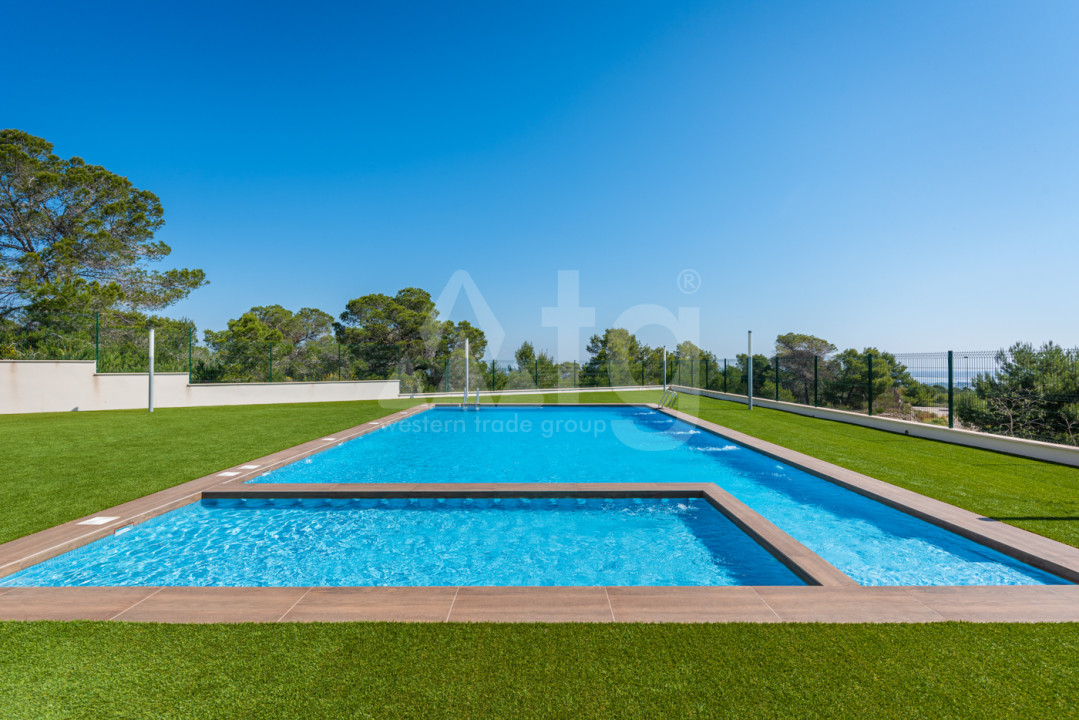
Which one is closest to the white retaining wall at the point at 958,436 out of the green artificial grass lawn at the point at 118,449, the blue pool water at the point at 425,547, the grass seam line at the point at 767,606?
the blue pool water at the point at 425,547

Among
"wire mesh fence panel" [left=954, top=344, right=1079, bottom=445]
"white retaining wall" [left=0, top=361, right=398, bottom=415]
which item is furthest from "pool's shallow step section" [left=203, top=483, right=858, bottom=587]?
"white retaining wall" [left=0, top=361, right=398, bottom=415]

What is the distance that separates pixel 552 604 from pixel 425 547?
1.95 m

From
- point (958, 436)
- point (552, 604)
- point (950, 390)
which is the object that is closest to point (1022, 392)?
point (950, 390)

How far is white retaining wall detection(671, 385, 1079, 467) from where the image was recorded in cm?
591

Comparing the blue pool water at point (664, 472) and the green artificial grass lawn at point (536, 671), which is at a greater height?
the green artificial grass lawn at point (536, 671)

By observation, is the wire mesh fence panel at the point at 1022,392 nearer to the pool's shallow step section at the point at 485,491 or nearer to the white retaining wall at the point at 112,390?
the pool's shallow step section at the point at 485,491

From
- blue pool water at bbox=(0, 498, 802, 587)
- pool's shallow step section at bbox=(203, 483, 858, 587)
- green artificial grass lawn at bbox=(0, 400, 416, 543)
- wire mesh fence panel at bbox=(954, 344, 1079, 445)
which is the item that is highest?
wire mesh fence panel at bbox=(954, 344, 1079, 445)

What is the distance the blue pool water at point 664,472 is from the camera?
3346 millimetres

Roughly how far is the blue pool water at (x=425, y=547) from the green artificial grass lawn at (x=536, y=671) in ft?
3.69

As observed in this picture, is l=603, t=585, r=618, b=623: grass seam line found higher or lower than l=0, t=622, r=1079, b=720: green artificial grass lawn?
lower

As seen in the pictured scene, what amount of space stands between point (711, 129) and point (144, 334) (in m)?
17.9

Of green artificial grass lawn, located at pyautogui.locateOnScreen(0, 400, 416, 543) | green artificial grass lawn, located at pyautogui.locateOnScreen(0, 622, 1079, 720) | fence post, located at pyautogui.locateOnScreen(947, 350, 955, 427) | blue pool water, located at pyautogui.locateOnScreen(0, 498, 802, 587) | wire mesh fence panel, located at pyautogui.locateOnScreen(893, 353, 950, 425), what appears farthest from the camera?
wire mesh fence panel, located at pyautogui.locateOnScreen(893, 353, 950, 425)

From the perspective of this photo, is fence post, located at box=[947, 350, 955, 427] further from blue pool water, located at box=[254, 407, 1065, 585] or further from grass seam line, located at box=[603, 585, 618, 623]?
grass seam line, located at box=[603, 585, 618, 623]

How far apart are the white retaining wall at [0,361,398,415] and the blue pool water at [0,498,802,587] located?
38.1 ft
